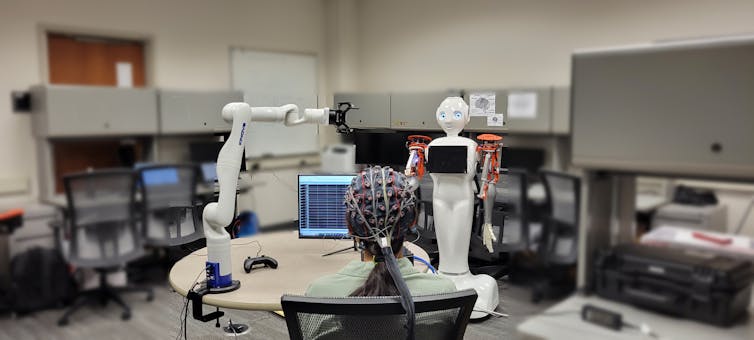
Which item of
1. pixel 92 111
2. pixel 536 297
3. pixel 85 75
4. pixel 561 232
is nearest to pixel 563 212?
pixel 561 232

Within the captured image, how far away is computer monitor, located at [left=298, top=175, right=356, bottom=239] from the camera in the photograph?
→ 1.70m

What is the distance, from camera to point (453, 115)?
151 cm

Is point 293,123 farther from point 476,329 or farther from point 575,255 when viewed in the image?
point 575,255

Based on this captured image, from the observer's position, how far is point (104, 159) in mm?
4160

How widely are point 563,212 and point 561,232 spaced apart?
4cm

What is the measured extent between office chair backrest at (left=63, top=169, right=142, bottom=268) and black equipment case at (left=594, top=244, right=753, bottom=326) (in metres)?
2.89

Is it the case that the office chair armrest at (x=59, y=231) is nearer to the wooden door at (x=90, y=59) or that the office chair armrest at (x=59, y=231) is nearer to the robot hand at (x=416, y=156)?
the wooden door at (x=90, y=59)

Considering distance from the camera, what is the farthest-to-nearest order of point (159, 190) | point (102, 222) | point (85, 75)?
point (85, 75), point (159, 190), point (102, 222)

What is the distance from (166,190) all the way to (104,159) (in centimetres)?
118

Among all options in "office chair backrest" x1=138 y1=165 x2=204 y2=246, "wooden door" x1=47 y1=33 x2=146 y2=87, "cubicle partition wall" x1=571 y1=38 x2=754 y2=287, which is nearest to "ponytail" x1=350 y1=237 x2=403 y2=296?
"cubicle partition wall" x1=571 y1=38 x2=754 y2=287

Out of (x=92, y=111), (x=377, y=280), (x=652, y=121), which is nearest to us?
(x=652, y=121)

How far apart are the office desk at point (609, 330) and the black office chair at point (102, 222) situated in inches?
110

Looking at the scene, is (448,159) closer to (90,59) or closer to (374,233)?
(374,233)

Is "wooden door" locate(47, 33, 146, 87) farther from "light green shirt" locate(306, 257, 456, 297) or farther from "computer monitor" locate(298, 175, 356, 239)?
Result: "light green shirt" locate(306, 257, 456, 297)
